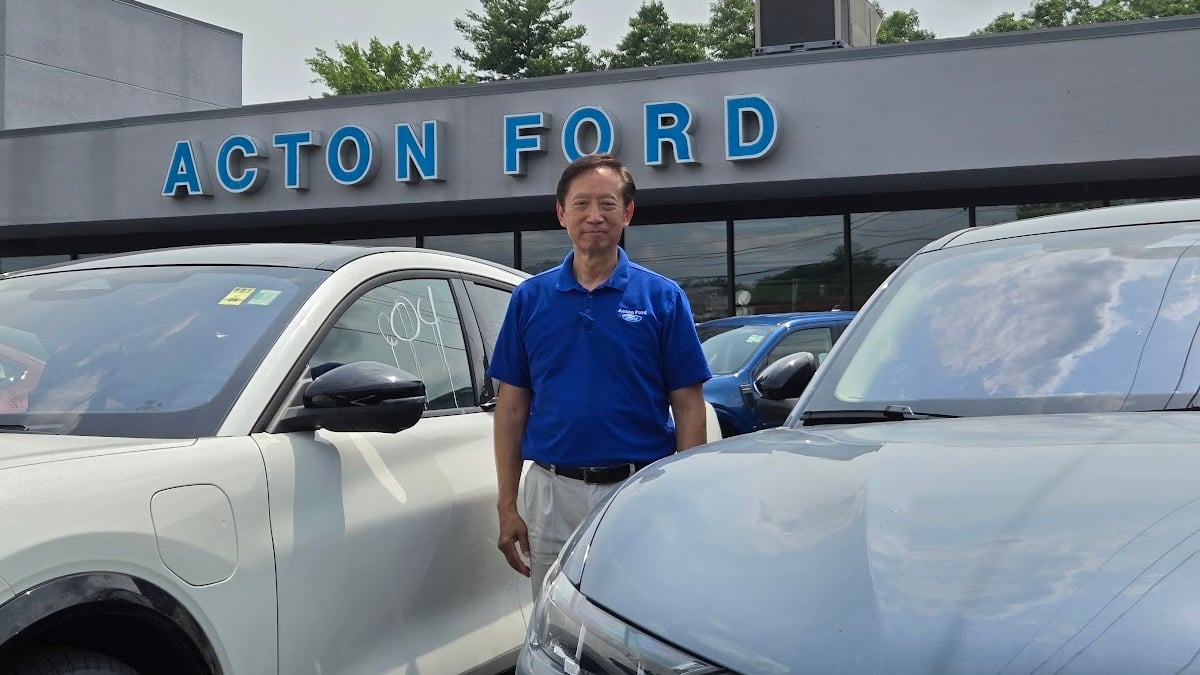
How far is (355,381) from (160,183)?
16.1m

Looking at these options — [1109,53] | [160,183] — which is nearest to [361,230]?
[160,183]

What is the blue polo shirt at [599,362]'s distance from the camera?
313 cm

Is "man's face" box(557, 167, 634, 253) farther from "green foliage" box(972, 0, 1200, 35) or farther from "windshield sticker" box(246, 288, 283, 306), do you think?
"green foliage" box(972, 0, 1200, 35)

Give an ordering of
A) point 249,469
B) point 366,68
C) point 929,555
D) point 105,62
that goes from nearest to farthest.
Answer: point 929,555 < point 249,469 < point 105,62 < point 366,68

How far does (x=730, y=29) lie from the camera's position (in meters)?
Answer: 54.7

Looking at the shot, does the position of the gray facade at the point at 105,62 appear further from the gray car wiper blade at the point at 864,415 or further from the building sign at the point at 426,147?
the gray car wiper blade at the point at 864,415

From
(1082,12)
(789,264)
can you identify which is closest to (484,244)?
(789,264)

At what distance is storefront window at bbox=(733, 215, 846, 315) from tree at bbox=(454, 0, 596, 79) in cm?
3238

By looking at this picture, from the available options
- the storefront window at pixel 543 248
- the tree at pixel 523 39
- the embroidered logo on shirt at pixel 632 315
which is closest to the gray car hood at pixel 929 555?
the embroidered logo on shirt at pixel 632 315

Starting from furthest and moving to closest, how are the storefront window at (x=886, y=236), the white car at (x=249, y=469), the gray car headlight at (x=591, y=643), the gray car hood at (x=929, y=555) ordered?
the storefront window at (x=886, y=236) < the white car at (x=249, y=469) < the gray car headlight at (x=591, y=643) < the gray car hood at (x=929, y=555)

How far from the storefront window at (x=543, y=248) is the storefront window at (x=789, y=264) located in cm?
276

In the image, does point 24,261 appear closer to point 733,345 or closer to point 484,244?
point 484,244

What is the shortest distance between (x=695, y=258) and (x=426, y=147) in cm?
423

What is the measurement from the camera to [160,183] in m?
17.3
